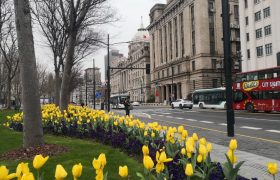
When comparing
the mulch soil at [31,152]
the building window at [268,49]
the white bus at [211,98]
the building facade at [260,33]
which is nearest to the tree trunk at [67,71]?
the mulch soil at [31,152]

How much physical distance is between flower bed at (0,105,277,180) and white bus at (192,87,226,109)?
2875 cm

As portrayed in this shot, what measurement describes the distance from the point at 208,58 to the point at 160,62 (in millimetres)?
27299

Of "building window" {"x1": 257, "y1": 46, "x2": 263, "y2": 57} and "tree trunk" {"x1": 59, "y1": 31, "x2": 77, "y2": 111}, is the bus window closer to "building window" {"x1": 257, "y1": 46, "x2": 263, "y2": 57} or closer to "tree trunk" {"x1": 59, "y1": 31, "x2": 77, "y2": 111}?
"tree trunk" {"x1": 59, "y1": 31, "x2": 77, "y2": 111}

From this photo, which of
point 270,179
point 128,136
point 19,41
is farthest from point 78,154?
point 270,179

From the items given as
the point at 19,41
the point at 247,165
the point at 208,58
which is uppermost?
the point at 208,58

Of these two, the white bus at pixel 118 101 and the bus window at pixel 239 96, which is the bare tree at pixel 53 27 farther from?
the white bus at pixel 118 101

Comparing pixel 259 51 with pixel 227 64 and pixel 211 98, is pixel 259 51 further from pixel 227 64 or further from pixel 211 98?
pixel 227 64

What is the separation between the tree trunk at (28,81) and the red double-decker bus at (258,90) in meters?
22.2

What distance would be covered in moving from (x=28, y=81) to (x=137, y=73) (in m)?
120

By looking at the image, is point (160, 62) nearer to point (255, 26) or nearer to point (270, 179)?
point (255, 26)

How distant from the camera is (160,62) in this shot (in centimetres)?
9769

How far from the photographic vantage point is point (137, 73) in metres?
128

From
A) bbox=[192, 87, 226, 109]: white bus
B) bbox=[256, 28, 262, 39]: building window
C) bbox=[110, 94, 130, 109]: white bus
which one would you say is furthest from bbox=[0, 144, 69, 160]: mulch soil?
bbox=[110, 94, 130, 109]: white bus

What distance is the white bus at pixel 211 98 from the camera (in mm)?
40209
